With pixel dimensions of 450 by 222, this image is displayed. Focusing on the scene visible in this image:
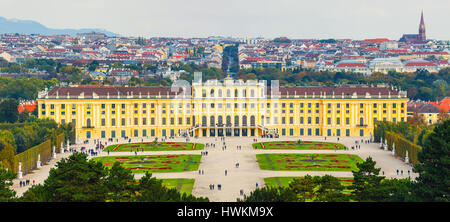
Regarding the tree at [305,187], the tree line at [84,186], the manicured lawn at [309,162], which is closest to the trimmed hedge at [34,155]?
the tree line at [84,186]

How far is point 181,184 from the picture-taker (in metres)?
52.1

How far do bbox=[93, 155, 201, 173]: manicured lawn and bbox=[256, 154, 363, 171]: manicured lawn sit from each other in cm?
707

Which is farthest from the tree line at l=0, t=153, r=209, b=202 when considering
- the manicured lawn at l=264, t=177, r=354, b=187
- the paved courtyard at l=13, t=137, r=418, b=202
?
the manicured lawn at l=264, t=177, r=354, b=187

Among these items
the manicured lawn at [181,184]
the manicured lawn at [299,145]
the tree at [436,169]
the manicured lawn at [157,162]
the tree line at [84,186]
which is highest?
the tree at [436,169]

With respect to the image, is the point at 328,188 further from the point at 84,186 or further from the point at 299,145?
the point at 299,145

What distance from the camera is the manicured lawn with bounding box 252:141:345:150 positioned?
78188mm

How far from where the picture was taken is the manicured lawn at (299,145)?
78188 millimetres

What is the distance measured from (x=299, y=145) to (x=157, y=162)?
22.3m

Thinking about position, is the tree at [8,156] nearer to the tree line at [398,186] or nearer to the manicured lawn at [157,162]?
the manicured lawn at [157,162]

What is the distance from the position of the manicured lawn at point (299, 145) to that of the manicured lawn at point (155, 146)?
306 inches

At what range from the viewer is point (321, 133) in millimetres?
95625

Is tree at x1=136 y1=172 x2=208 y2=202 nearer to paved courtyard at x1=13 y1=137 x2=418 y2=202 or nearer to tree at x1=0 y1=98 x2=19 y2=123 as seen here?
paved courtyard at x1=13 y1=137 x2=418 y2=202
